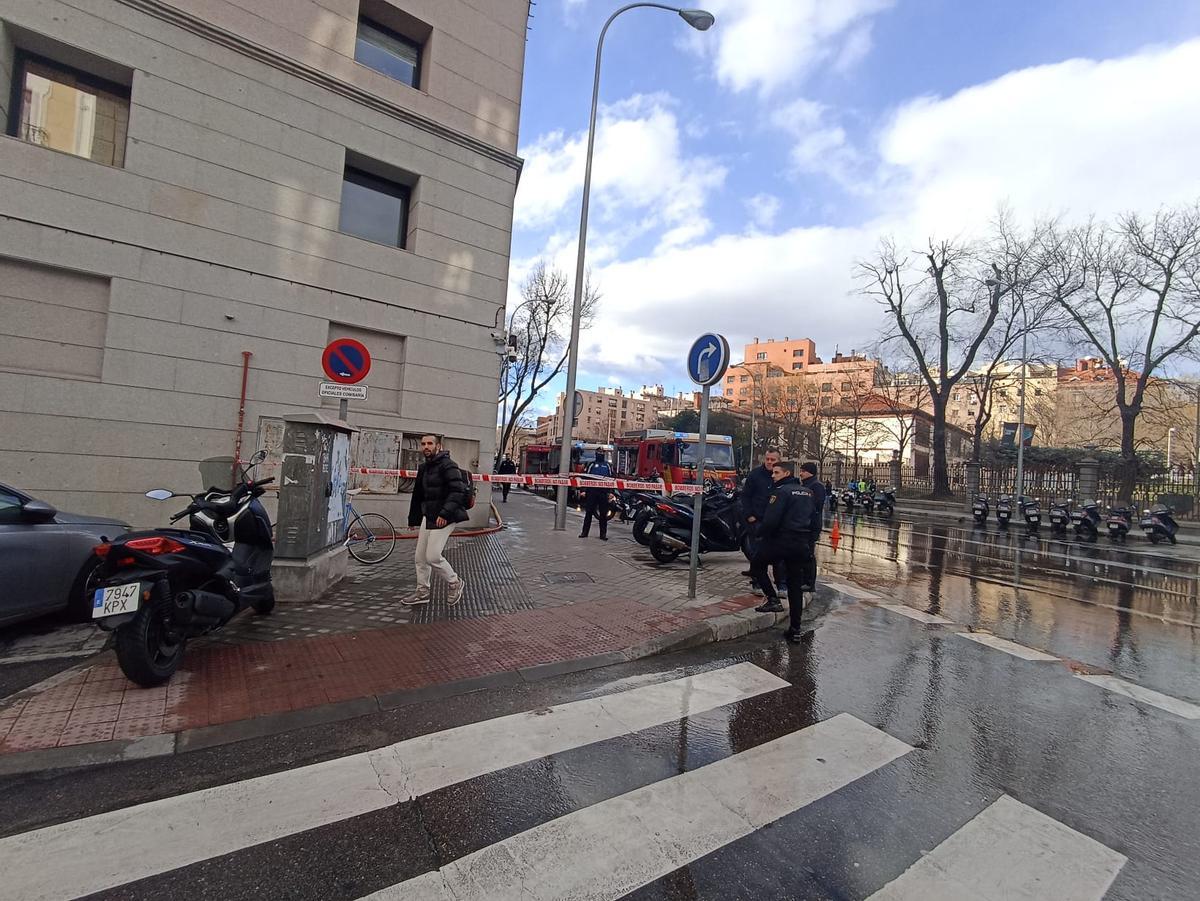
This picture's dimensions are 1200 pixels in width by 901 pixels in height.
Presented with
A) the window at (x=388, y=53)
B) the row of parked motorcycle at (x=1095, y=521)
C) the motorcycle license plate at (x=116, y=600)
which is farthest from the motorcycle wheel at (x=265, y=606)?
the row of parked motorcycle at (x=1095, y=521)

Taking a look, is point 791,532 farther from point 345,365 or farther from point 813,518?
point 345,365

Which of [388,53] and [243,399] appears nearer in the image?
[243,399]

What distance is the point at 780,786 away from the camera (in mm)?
3037

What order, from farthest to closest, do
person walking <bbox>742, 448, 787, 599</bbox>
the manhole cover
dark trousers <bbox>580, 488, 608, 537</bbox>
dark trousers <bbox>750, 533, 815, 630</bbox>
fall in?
1. dark trousers <bbox>580, 488, 608, 537</bbox>
2. the manhole cover
3. person walking <bbox>742, 448, 787, 599</bbox>
4. dark trousers <bbox>750, 533, 815, 630</bbox>

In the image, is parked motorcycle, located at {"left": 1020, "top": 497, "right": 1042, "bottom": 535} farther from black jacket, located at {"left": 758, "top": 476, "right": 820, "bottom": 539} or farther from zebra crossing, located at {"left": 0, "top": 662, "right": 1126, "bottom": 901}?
zebra crossing, located at {"left": 0, "top": 662, "right": 1126, "bottom": 901}

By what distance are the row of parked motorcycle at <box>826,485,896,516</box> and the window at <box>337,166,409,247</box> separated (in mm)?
18403

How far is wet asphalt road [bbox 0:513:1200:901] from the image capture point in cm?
232

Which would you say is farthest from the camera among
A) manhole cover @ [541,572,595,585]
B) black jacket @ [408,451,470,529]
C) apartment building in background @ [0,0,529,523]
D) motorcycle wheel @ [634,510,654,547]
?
motorcycle wheel @ [634,510,654,547]

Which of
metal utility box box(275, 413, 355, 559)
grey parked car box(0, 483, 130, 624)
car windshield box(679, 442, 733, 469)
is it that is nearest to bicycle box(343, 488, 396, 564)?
metal utility box box(275, 413, 355, 559)

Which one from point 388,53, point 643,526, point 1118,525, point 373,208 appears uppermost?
point 388,53

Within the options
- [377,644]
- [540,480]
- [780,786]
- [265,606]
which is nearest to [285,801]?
[377,644]

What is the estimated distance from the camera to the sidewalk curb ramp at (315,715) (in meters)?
3.00

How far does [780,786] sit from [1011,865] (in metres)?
1.00

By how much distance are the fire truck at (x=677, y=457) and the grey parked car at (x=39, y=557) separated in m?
12.4
